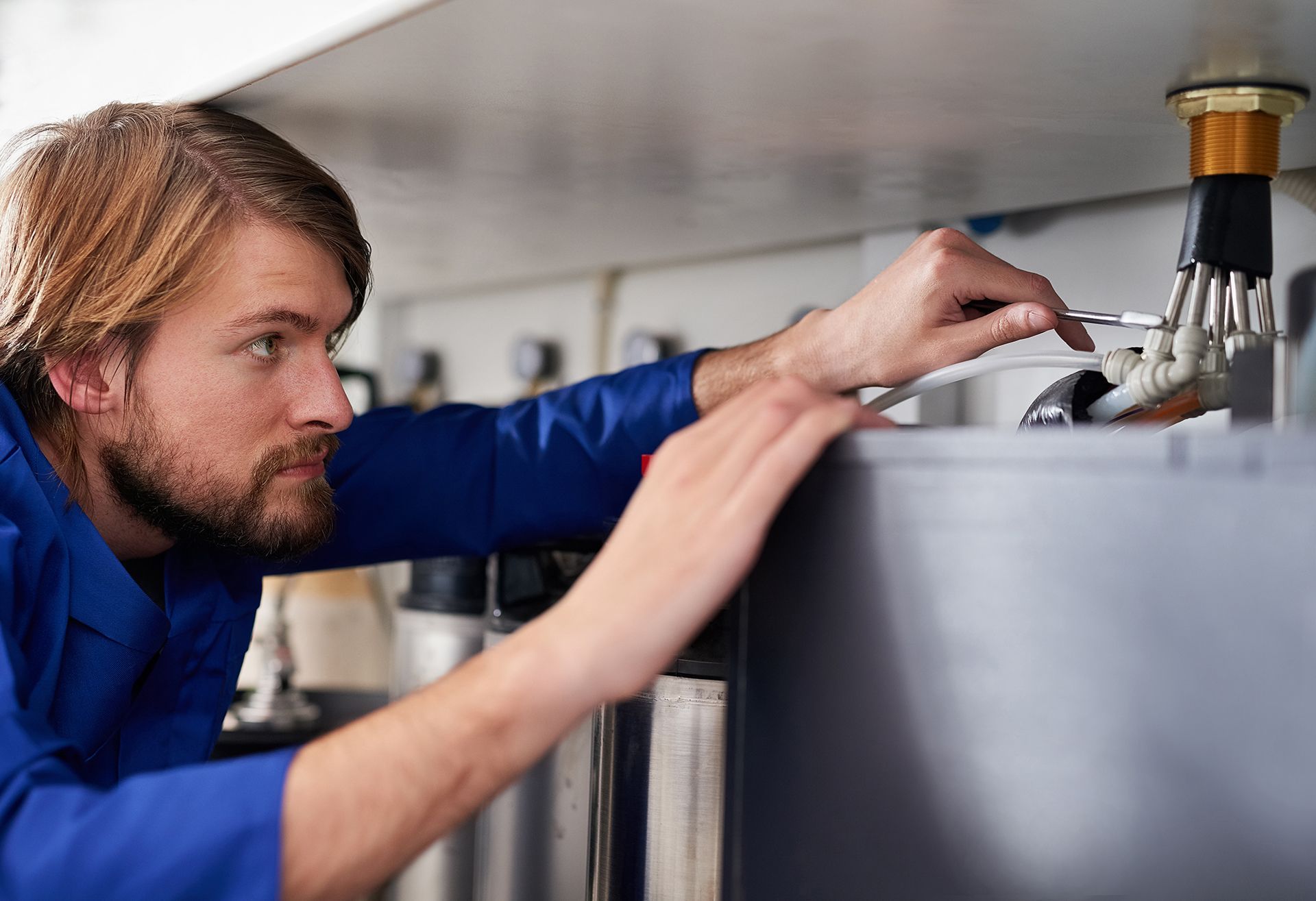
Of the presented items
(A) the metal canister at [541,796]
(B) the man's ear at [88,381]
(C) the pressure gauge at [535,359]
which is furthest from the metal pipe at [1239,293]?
(C) the pressure gauge at [535,359]

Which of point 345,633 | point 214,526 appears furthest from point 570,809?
point 345,633

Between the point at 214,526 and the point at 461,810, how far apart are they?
385 mm

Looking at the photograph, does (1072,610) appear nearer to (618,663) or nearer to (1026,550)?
(1026,550)

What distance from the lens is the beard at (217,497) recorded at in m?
0.77

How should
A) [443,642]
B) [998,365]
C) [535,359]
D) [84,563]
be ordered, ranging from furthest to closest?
[535,359] < [443,642] < [84,563] < [998,365]

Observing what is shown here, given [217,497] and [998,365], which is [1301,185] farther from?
[217,497]

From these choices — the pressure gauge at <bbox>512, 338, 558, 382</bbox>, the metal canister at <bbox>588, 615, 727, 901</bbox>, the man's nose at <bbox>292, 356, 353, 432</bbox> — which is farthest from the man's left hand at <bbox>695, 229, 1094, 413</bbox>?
the pressure gauge at <bbox>512, 338, 558, 382</bbox>

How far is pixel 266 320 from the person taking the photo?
29.4 inches

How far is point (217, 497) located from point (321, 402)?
96 mm

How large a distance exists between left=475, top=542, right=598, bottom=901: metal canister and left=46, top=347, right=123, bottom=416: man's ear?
32cm

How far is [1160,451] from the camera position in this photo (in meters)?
0.41

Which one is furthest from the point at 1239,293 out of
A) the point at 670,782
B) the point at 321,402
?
the point at 321,402

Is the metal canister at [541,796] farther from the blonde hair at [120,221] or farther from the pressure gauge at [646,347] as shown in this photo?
the pressure gauge at [646,347]

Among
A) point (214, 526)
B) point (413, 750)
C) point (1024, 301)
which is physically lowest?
point (413, 750)
